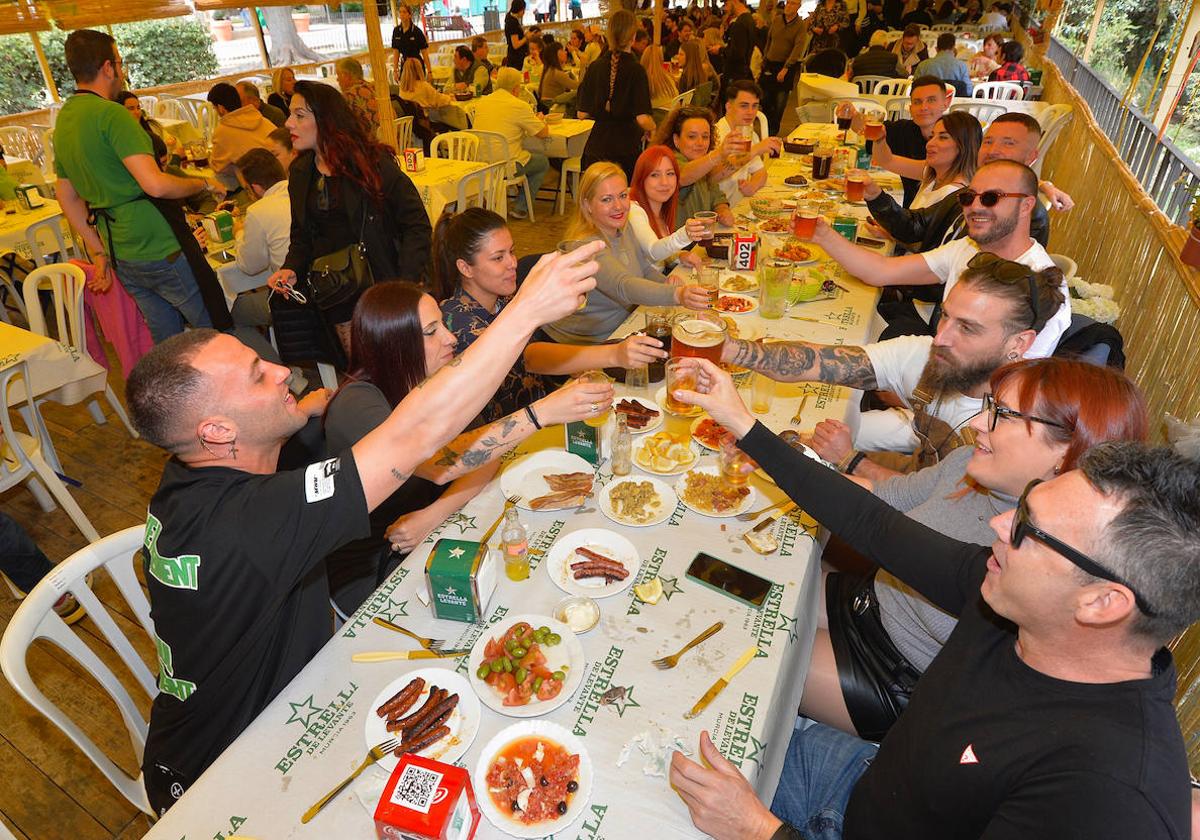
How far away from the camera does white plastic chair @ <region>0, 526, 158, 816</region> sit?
62.7 inches

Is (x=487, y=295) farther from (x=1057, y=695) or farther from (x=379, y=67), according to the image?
(x=379, y=67)

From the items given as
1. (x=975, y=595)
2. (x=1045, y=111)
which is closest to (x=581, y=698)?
(x=975, y=595)

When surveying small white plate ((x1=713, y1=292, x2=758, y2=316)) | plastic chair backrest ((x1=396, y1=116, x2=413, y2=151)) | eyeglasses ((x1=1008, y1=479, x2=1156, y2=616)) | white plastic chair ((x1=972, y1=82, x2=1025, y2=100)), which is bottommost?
small white plate ((x1=713, y1=292, x2=758, y2=316))

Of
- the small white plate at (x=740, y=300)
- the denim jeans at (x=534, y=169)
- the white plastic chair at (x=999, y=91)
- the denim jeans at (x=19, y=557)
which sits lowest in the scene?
the denim jeans at (x=19, y=557)

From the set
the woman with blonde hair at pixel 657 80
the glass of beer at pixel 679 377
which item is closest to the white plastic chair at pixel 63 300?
the glass of beer at pixel 679 377

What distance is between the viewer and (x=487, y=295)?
2955 mm

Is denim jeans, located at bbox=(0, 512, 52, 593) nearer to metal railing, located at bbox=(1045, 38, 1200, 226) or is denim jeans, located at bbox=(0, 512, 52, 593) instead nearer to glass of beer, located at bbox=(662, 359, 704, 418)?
glass of beer, located at bbox=(662, 359, 704, 418)

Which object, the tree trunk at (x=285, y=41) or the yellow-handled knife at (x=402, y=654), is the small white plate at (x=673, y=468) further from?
the tree trunk at (x=285, y=41)

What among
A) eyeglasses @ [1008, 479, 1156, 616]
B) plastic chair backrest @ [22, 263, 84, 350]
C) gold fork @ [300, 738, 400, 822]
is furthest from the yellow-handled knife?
plastic chair backrest @ [22, 263, 84, 350]

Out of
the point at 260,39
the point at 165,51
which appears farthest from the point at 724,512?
the point at 260,39

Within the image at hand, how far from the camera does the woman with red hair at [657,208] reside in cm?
373

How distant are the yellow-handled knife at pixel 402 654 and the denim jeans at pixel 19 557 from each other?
2.26 meters

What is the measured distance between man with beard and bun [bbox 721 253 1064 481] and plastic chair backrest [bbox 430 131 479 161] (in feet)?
16.8

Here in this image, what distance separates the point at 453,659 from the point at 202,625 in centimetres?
58
